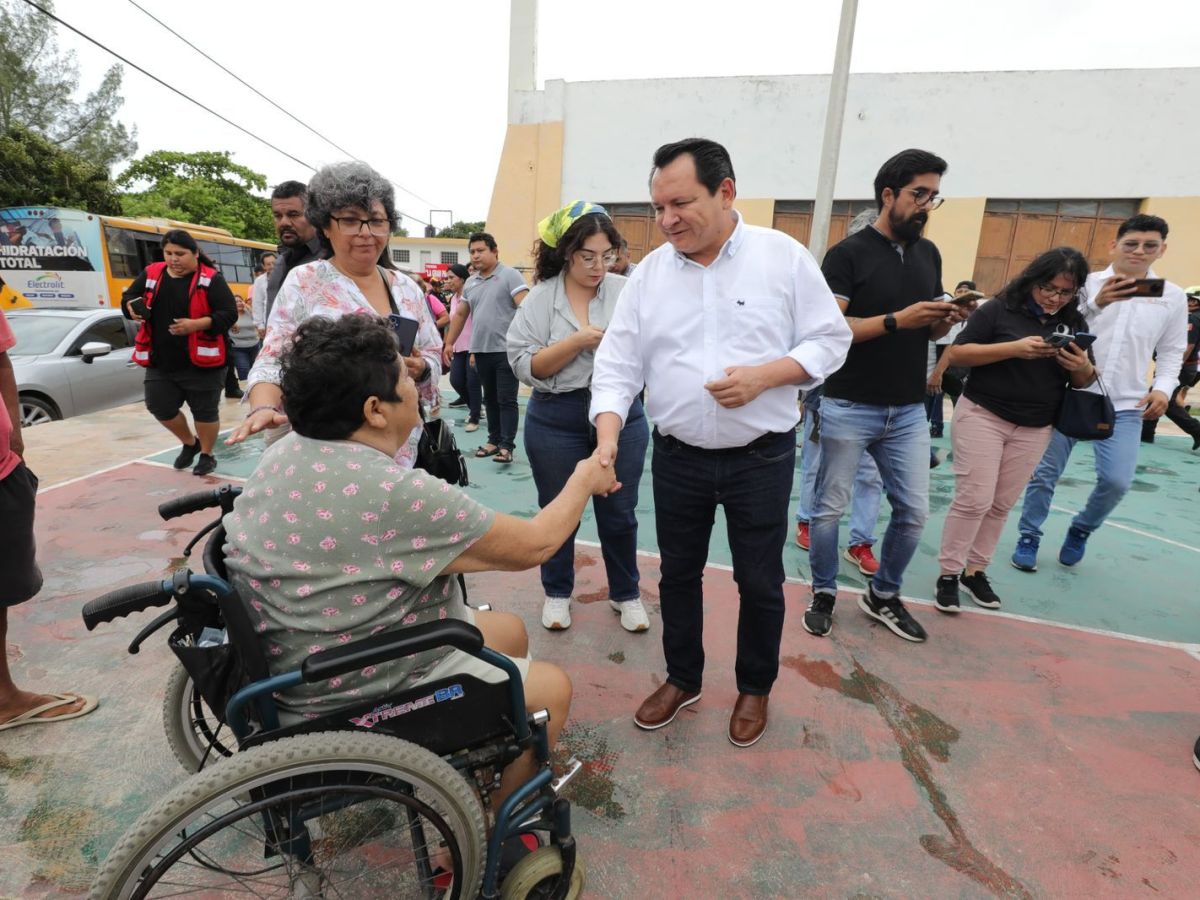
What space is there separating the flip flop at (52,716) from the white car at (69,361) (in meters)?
4.77

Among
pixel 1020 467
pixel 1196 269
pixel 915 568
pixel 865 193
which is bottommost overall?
pixel 915 568

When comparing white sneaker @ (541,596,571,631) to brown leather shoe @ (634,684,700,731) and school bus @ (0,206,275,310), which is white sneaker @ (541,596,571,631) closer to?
brown leather shoe @ (634,684,700,731)

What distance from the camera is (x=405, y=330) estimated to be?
2115mm

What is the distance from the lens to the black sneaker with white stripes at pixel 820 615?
2670 mm

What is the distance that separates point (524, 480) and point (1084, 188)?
1185 centimetres

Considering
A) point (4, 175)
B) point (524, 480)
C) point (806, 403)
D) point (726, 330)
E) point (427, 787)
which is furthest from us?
point (4, 175)

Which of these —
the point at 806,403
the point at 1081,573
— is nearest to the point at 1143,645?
the point at 1081,573

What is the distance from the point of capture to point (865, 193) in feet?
36.4

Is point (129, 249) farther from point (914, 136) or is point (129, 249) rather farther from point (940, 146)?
point (940, 146)

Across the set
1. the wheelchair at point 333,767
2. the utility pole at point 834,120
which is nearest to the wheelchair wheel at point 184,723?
the wheelchair at point 333,767

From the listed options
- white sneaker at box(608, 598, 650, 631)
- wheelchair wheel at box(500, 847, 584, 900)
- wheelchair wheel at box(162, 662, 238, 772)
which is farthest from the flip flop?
white sneaker at box(608, 598, 650, 631)

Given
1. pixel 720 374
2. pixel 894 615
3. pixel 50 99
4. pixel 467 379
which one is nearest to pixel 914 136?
pixel 467 379

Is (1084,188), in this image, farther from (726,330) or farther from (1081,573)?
(726,330)

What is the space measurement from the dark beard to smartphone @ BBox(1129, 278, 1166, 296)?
111 cm
